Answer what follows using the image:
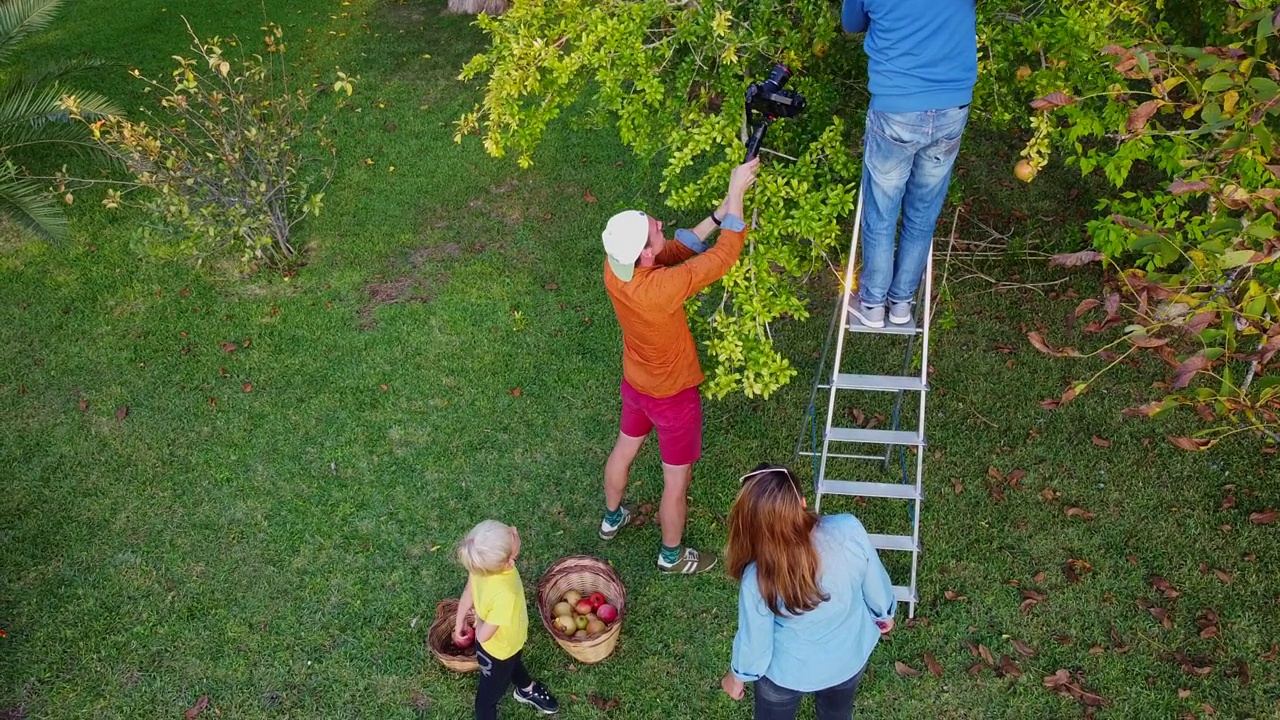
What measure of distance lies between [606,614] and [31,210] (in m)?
5.93

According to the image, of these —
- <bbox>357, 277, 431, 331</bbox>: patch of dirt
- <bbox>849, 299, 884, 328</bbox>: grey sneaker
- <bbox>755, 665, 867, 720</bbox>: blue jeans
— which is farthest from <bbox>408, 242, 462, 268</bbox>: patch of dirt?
<bbox>755, 665, 867, 720</bbox>: blue jeans

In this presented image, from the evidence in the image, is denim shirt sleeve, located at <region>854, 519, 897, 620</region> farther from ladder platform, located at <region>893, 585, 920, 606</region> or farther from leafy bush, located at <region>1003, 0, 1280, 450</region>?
ladder platform, located at <region>893, 585, 920, 606</region>

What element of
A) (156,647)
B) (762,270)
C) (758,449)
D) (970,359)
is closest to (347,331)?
(156,647)

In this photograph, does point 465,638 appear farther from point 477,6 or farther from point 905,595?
point 477,6

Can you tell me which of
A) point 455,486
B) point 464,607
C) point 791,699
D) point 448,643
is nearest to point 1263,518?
point 791,699

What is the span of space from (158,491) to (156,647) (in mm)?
1215

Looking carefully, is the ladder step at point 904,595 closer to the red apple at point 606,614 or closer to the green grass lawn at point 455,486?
the green grass lawn at point 455,486

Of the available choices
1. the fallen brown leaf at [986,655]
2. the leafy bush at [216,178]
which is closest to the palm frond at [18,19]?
the leafy bush at [216,178]

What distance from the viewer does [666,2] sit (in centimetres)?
416

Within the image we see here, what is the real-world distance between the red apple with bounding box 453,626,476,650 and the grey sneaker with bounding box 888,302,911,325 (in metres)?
2.62

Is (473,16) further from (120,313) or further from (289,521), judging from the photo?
(289,521)

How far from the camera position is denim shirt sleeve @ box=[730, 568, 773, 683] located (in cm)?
304

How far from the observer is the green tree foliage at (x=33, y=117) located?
7.10m

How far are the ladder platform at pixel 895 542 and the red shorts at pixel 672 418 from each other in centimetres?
107
